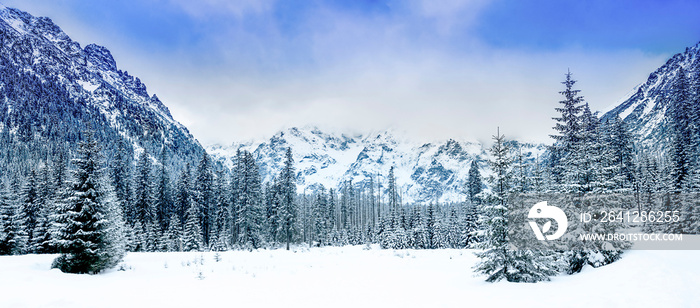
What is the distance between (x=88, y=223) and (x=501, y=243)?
1854cm

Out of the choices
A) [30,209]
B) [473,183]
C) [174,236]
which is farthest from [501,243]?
[30,209]

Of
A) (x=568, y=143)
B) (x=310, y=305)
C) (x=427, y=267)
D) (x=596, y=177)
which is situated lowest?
(x=427, y=267)

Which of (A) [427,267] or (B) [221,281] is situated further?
(A) [427,267]

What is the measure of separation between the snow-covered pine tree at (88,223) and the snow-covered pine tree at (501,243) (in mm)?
17051

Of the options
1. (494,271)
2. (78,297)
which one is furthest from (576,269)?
(78,297)

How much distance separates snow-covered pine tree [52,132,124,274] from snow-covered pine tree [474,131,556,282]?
55.9ft

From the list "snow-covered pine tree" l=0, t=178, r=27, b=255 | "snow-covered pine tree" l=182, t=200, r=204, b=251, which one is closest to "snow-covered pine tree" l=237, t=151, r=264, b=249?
"snow-covered pine tree" l=182, t=200, r=204, b=251

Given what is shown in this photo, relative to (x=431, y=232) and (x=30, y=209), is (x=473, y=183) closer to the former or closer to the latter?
(x=431, y=232)

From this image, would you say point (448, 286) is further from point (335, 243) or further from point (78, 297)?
point (335, 243)

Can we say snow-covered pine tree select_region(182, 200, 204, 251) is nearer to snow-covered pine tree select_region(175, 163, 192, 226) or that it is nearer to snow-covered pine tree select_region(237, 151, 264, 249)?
snow-covered pine tree select_region(237, 151, 264, 249)

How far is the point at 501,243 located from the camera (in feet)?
41.2

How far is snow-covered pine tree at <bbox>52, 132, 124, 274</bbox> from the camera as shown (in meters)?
15.8

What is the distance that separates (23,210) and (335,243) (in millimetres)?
45316

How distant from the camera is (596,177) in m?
15.2
